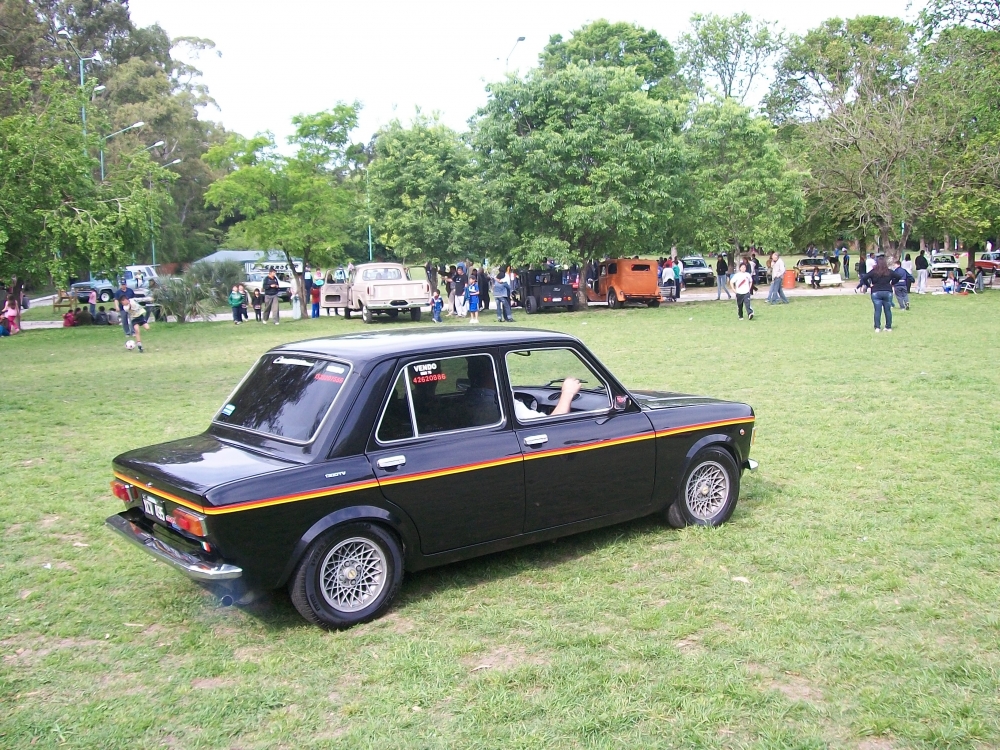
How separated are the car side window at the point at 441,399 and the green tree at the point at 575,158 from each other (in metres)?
24.2

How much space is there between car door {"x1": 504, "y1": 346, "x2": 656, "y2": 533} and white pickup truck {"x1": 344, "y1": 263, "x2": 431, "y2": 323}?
74.8 ft

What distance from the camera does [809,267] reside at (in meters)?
46.1

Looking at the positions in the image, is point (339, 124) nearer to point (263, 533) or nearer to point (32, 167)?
point (32, 167)

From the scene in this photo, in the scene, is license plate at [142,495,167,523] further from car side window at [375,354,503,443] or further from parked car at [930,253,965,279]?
parked car at [930,253,965,279]

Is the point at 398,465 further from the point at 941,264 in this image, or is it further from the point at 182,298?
the point at 941,264

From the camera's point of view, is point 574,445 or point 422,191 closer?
point 574,445

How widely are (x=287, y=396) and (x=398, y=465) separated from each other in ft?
2.90

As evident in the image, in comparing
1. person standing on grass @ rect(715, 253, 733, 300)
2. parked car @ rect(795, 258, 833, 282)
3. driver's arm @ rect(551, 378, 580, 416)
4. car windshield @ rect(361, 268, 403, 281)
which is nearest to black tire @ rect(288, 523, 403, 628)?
driver's arm @ rect(551, 378, 580, 416)

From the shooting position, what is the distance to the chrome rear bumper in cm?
454

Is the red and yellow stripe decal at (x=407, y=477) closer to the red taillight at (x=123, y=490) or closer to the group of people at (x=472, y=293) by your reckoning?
the red taillight at (x=123, y=490)

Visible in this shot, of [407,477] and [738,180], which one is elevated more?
[738,180]

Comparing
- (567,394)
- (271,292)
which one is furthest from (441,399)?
(271,292)

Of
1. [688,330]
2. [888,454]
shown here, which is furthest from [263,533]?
[688,330]

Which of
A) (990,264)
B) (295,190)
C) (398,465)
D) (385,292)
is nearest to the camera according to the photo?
(398,465)
